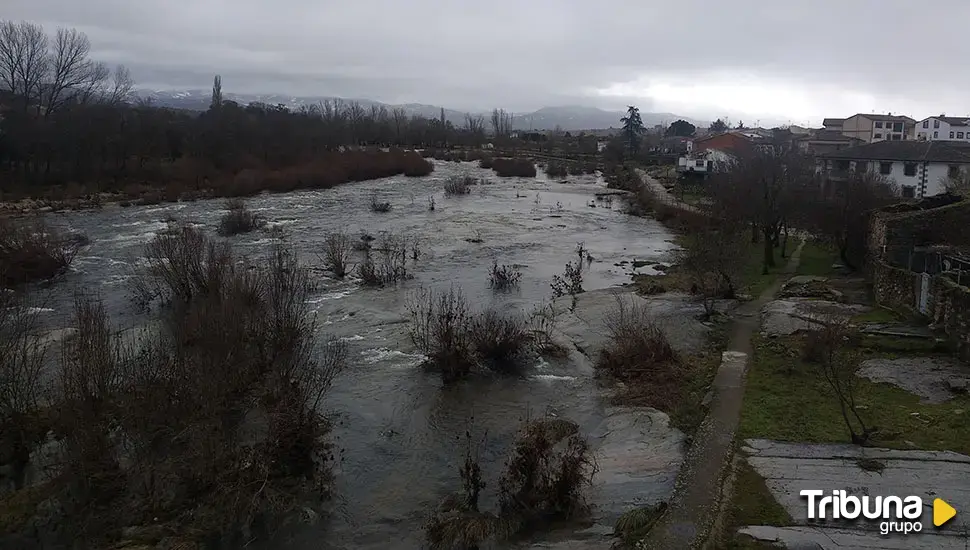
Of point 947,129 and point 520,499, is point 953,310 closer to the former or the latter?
point 520,499

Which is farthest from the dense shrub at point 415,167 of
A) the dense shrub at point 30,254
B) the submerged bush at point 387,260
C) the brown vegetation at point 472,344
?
the brown vegetation at point 472,344

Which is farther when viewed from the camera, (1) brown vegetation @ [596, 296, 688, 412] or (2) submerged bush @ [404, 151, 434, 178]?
(2) submerged bush @ [404, 151, 434, 178]

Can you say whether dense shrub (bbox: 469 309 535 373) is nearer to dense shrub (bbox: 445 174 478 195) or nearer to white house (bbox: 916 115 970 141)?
dense shrub (bbox: 445 174 478 195)

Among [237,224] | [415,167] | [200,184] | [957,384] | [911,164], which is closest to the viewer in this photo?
[957,384]

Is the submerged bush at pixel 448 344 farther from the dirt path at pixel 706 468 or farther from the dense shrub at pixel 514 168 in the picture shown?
the dense shrub at pixel 514 168

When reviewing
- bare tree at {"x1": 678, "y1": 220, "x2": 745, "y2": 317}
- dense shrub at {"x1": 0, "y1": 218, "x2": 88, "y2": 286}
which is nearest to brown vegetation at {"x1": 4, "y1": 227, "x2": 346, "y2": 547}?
bare tree at {"x1": 678, "y1": 220, "x2": 745, "y2": 317}

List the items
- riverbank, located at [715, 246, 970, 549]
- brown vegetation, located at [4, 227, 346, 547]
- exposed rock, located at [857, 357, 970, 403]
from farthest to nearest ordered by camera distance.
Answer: exposed rock, located at [857, 357, 970, 403] < brown vegetation, located at [4, 227, 346, 547] < riverbank, located at [715, 246, 970, 549]

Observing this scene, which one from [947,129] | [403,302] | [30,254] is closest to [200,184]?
[30,254]
